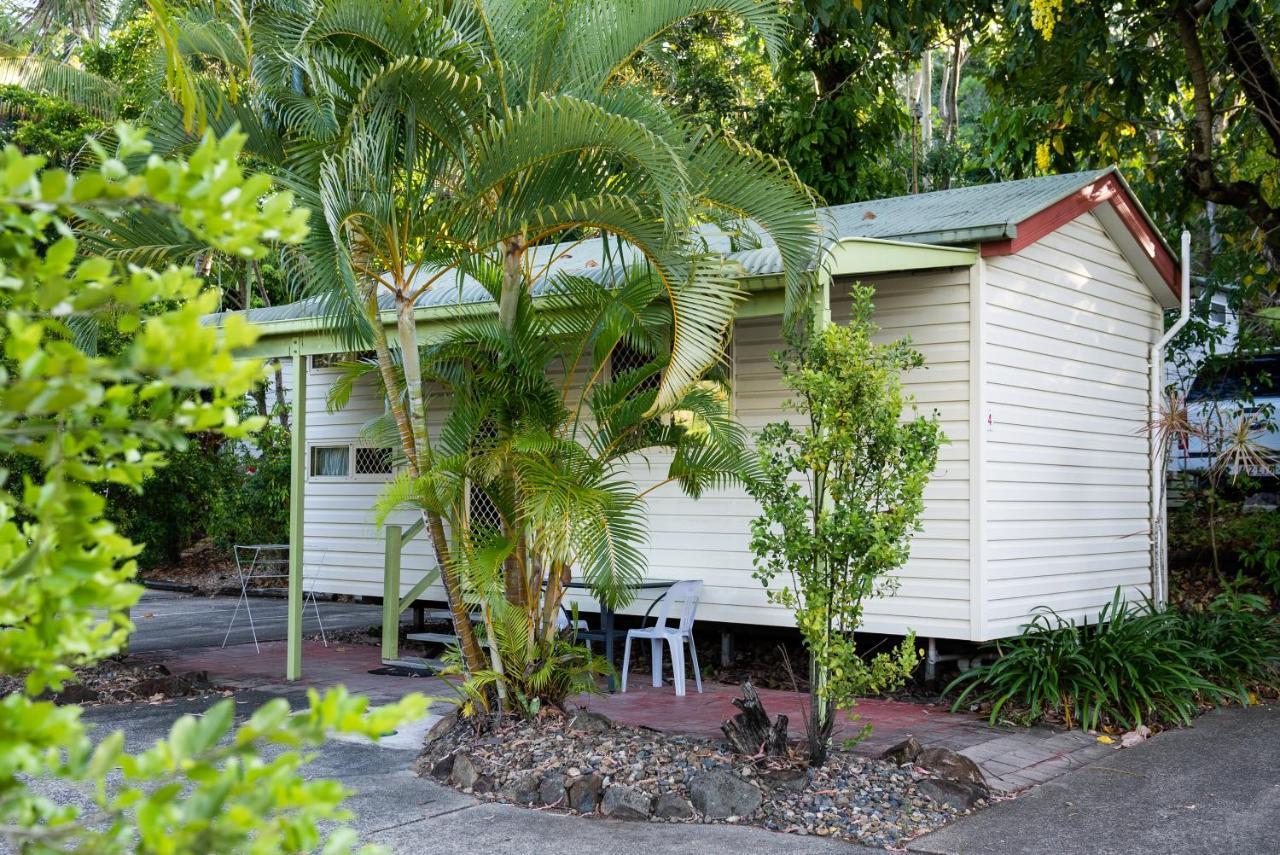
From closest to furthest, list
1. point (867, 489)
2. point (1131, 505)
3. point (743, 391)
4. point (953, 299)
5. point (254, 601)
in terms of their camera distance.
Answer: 1. point (867, 489)
2. point (953, 299)
3. point (743, 391)
4. point (1131, 505)
5. point (254, 601)

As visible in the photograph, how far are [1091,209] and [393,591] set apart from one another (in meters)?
6.66

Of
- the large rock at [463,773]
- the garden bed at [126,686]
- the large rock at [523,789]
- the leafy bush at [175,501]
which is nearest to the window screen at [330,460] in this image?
the leafy bush at [175,501]

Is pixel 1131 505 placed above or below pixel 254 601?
above

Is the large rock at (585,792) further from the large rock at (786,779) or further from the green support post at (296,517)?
the green support post at (296,517)

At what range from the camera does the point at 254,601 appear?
16.4 metres

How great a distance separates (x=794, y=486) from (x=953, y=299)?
303cm

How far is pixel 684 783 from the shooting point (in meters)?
6.02

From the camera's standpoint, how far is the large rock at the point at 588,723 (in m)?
6.78

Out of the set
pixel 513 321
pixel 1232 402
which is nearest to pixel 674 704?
pixel 513 321

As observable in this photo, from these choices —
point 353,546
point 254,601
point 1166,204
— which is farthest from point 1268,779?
point 254,601

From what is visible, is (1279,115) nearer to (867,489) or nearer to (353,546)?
(867,489)

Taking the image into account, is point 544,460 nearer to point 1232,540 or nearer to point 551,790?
point 551,790

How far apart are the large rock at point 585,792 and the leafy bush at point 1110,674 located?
3.04 metres

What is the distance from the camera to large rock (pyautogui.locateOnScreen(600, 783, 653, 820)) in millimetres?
5836
